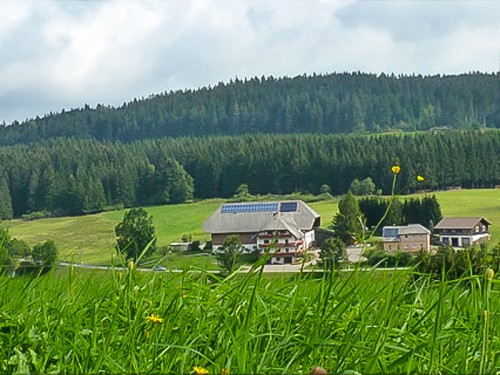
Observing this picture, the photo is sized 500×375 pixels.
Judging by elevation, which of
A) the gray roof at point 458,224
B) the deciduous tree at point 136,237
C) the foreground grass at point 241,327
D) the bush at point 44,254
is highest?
the deciduous tree at point 136,237

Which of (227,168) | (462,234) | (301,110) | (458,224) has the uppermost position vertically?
(301,110)

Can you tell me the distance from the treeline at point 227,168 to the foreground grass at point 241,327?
55.2 m

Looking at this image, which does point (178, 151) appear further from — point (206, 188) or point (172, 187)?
point (172, 187)

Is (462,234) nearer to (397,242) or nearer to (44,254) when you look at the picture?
(397,242)

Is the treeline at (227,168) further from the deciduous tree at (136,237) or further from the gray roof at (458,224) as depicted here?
the deciduous tree at (136,237)

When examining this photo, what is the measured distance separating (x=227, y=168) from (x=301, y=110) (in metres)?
65.2

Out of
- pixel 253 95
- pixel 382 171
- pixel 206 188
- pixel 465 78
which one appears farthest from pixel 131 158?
pixel 465 78

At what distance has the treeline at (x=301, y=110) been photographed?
144 metres

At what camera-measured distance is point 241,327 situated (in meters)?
1.84

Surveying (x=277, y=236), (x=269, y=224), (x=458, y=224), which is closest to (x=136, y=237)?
(x=277, y=236)

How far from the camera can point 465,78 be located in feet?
490

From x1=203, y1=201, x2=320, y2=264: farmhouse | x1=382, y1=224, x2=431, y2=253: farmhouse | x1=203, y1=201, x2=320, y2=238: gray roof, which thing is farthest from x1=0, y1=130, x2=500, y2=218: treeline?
x1=382, y1=224, x2=431, y2=253: farmhouse

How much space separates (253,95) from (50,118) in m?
42.3

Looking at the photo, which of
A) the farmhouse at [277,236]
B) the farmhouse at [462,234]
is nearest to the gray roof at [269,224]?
the farmhouse at [277,236]
